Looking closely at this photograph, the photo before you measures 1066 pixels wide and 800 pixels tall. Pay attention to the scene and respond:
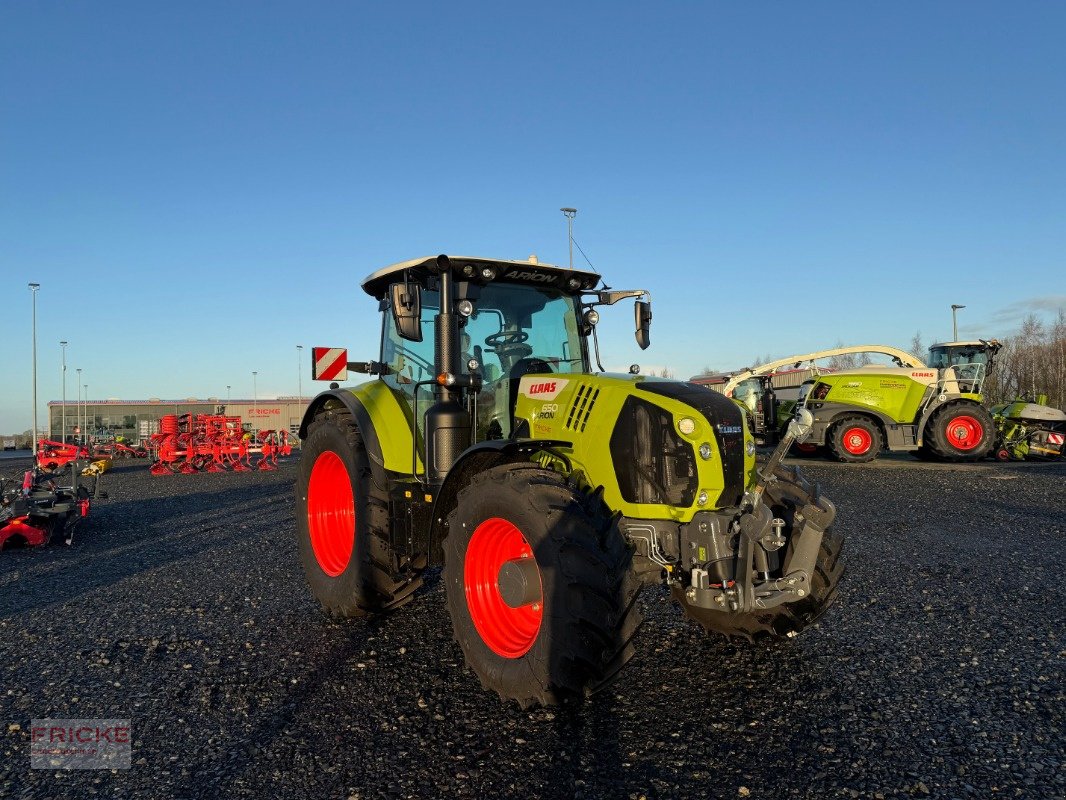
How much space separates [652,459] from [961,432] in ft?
48.0

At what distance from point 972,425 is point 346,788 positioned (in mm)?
16185

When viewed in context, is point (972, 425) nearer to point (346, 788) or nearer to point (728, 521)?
point (728, 521)

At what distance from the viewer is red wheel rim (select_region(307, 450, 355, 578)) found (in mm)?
5484

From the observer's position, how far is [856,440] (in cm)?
1546

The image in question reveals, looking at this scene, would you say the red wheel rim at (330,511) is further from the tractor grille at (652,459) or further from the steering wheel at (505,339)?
the tractor grille at (652,459)

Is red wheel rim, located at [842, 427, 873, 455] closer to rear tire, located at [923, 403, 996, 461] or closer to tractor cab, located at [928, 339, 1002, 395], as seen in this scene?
rear tire, located at [923, 403, 996, 461]

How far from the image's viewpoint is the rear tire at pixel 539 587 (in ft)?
10.2

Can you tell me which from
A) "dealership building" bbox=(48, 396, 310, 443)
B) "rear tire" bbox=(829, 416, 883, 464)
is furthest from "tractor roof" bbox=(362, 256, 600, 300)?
"dealership building" bbox=(48, 396, 310, 443)

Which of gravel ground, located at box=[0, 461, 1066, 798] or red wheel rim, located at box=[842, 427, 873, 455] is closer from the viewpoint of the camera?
gravel ground, located at box=[0, 461, 1066, 798]

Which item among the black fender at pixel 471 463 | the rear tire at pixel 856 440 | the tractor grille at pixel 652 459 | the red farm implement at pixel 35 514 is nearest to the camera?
the tractor grille at pixel 652 459

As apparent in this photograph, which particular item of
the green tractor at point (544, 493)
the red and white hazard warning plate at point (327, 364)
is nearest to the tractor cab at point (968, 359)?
the red and white hazard warning plate at point (327, 364)

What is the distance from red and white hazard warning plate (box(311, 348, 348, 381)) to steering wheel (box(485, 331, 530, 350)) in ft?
13.9

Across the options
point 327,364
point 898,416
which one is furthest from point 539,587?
point 898,416

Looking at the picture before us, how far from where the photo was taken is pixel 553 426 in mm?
4078
